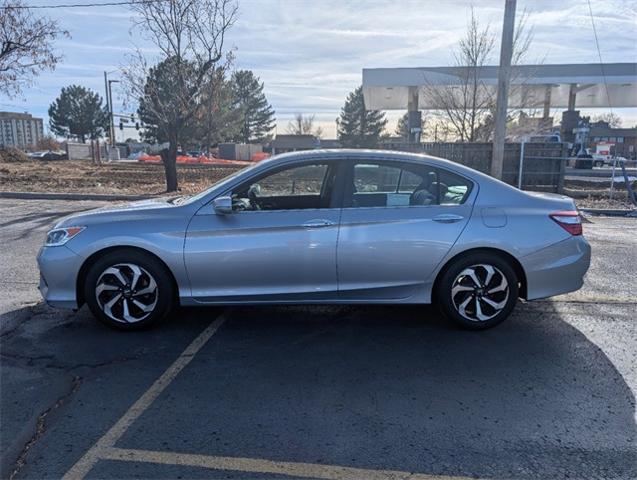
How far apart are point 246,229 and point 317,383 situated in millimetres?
1455

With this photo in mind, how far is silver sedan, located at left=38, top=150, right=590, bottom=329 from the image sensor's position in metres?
4.26

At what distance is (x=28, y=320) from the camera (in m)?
4.74

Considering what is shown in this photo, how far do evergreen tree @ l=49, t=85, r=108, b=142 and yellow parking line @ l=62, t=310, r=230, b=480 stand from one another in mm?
80169

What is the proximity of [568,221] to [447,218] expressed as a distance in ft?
3.64

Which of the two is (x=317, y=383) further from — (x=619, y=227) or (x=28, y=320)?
(x=619, y=227)

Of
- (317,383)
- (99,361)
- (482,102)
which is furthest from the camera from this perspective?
(482,102)

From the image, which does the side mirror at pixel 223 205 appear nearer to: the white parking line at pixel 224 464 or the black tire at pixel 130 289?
the black tire at pixel 130 289

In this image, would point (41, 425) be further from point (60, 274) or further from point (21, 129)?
point (21, 129)

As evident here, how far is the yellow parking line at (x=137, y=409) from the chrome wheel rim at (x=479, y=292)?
87.1 inches

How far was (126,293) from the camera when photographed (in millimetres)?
4344

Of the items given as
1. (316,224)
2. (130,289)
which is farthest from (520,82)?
(130,289)

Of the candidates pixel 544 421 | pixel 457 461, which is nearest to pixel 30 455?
pixel 457 461

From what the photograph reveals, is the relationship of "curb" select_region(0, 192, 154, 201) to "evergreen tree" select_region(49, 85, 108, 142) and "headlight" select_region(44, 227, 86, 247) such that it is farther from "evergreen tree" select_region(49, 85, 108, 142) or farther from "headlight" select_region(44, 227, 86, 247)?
"evergreen tree" select_region(49, 85, 108, 142)

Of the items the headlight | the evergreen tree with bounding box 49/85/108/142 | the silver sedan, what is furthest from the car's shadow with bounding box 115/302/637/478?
the evergreen tree with bounding box 49/85/108/142
